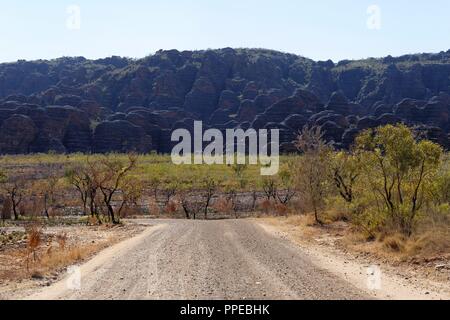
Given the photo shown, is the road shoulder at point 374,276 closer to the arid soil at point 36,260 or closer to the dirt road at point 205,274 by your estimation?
the dirt road at point 205,274

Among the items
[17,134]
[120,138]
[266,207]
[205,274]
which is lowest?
[266,207]

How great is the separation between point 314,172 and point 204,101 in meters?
133

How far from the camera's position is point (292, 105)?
13450 centimetres

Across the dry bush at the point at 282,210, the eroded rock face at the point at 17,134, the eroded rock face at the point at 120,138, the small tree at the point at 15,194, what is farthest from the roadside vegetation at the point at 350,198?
the eroded rock face at the point at 120,138

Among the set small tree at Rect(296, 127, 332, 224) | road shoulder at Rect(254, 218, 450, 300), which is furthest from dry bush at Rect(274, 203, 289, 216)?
road shoulder at Rect(254, 218, 450, 300)

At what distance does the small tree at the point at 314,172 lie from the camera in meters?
27.8

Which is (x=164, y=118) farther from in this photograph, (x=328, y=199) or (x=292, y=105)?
(x=328, y=199)

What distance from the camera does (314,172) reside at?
28.3 m

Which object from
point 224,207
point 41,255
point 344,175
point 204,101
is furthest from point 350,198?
point 204,101

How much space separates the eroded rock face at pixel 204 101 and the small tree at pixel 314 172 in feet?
220

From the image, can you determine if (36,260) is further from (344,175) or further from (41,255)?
(344,175)
